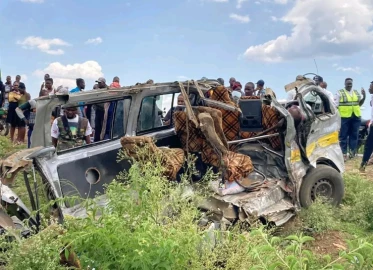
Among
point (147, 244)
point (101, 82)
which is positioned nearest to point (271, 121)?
point (147, 244)

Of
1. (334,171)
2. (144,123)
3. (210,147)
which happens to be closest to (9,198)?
(144,123)

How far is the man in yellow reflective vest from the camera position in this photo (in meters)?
11.3

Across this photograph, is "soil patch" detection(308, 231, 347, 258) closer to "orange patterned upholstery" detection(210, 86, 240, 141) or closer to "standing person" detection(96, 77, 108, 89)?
"orange patterned upholstery" detection(210, 86, 240, 141)

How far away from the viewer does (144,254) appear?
2.76 meters

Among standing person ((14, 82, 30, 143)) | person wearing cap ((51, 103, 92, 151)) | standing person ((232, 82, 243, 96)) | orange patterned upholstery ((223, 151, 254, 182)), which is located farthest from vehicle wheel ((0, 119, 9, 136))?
orange patterned upholstery ((223, 151, 254, 182))

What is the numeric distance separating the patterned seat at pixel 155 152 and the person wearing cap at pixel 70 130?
76cm

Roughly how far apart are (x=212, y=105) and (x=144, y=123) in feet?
2.92

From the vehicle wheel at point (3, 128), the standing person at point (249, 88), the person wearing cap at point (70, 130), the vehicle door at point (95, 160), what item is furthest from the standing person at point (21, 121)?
the vehicle door at point (95, 160)

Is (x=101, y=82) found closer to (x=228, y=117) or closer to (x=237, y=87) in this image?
(x=237, y=87)

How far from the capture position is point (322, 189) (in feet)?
22.2

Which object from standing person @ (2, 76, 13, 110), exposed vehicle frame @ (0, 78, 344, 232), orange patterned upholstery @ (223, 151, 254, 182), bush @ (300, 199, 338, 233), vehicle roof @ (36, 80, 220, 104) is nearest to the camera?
exposed vehicle frame @ (0, 78, 344, 232)

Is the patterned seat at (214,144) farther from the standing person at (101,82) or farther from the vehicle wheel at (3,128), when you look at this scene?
the vehicle wheel at (3,128)

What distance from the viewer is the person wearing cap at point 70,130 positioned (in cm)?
573

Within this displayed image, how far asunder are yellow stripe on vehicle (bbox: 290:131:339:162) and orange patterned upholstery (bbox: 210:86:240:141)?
0.83 metres
